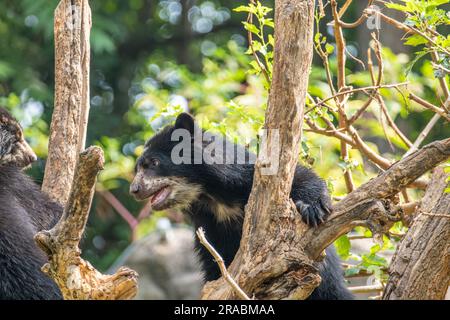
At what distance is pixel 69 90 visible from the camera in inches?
244

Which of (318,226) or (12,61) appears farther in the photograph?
(12,61)

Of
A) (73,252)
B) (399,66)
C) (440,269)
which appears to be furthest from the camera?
(399,66)

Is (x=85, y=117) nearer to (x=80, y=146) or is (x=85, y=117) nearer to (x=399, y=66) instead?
(x=80, y=146)

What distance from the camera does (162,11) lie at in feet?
54.5

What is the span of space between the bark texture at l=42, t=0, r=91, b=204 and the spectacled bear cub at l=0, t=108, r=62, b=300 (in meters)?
0.18

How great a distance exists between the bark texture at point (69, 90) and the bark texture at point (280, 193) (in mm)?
1948

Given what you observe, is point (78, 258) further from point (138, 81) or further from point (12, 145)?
point (138, 81)

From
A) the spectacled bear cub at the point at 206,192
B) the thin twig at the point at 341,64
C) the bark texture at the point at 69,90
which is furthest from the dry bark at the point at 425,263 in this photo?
the bark texture at the point at 69,90

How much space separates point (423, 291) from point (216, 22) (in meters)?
11.5

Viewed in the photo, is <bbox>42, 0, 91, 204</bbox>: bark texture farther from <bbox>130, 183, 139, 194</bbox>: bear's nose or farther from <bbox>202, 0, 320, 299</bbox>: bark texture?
<bbox>202, 0, 320, 299</bbox>: bark texture

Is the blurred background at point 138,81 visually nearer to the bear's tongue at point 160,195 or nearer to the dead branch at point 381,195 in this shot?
the bear's tongue at point 160,195

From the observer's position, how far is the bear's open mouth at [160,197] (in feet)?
21.1

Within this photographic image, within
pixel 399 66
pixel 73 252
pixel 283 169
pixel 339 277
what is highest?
pixel 399 66
